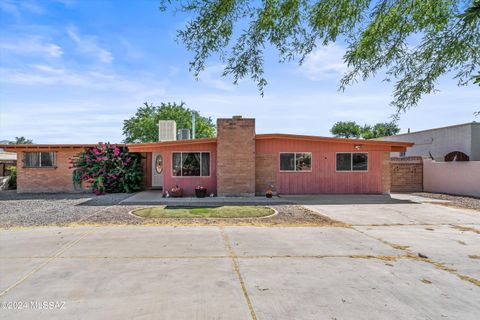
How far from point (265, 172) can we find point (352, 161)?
427 cm

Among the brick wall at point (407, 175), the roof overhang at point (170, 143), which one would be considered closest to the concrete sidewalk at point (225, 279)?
the roof overhang at point (170, 143)

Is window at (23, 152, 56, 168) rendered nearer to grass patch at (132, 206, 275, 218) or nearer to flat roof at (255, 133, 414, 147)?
grass patch at (132, 206, 275, 218)

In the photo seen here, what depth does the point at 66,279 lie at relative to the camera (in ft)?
14.0

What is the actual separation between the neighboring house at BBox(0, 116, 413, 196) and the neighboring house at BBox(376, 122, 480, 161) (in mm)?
5559

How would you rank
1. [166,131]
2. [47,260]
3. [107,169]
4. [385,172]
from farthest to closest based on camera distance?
1. [166,131]
2. [107,169]
3. [385,172]
4. [47,260]

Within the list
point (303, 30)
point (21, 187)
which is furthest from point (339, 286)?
point (21, 187)

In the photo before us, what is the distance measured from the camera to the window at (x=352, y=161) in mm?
15039

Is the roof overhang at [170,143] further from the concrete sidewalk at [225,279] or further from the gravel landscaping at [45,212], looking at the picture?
the concrete sidewalk at [225,279]

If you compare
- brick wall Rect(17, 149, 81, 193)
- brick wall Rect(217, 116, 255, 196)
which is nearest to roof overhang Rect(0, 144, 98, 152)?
brick wall Rect(17, 149, 81, 193)

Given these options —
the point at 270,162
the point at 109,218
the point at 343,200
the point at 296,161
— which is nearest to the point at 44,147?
the point at 109,218

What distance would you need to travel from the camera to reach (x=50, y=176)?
16906 millimetres

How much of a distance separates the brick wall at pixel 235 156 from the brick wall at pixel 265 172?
0.63 meters

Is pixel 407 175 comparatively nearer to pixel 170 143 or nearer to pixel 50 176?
pixel 170 143

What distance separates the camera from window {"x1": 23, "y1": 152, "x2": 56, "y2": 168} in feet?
55.6
